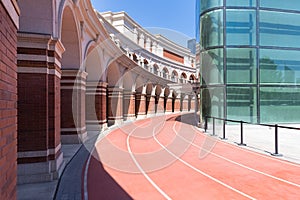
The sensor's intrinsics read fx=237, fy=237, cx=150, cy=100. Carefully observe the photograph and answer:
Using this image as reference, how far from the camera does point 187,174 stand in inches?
250

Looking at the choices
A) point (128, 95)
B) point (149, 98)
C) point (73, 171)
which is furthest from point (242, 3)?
point (149, 98)

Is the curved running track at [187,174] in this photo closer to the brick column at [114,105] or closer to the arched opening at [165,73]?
the brick column at [114,105]

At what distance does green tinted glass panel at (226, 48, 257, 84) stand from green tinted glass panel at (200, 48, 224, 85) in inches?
20.8

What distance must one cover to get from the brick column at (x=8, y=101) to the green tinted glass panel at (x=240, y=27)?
1549 centimetres

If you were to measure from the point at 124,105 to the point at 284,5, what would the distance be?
15.2 metres

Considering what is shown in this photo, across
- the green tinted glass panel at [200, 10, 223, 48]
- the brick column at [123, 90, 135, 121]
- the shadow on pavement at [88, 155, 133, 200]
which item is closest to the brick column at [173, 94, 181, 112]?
the brick column at [123, 90, 135, 121]

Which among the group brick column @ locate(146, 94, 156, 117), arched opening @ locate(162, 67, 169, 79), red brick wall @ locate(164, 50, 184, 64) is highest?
red brick wall @ locate(164, 50, 184, 64)

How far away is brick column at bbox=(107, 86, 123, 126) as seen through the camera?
61.0 ft

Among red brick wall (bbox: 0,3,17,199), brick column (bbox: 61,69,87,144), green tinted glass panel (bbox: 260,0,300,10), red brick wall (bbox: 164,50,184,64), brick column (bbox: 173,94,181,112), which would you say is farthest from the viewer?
red brick wall (bbox: 164,50,184,64)

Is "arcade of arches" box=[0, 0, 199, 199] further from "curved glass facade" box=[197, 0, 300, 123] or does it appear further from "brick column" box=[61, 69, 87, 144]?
"curved glass facade" box=[197, 0, 300, 123]

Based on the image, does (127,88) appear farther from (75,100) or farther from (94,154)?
(94,154)

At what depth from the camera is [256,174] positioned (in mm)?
6355

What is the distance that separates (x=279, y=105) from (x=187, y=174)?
13372 millimetres

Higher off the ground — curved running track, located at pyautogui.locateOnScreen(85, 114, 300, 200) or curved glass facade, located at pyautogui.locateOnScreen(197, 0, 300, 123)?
curved glass facade, located at pyautogui.locateOnScreen(197, 0, 300, 123)
